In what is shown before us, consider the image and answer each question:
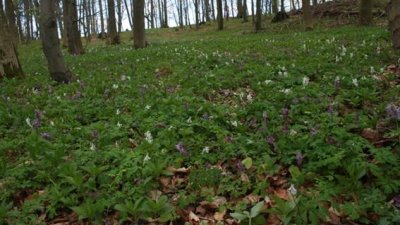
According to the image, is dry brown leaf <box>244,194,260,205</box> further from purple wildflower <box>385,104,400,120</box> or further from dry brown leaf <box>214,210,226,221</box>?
purple wildflower <box>385,104,400,120</box>

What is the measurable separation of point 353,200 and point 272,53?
8594mm

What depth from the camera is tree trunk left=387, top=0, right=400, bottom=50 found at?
30.7 ft

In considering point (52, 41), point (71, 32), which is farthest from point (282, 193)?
point (71, 32)

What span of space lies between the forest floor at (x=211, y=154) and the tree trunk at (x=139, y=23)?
13.8 metres

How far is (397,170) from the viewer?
4.10 meters

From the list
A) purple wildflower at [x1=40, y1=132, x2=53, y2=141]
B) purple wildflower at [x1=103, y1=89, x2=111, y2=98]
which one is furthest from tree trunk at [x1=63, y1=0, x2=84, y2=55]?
purple wildflower at [x1=40, y1=132, x2=53, y2=141]

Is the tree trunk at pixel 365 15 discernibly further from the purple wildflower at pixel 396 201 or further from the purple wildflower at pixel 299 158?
the purple wildflower at pixel 396 201

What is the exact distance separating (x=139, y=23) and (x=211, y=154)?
57.9 ft

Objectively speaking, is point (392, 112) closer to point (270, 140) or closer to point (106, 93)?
point (270, 140)

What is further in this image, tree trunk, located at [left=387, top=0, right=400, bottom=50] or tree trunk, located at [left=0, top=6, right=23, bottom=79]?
tree trunk, located at [left=0, top=6, right=23, bottom=79]

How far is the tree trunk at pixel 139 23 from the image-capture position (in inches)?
838

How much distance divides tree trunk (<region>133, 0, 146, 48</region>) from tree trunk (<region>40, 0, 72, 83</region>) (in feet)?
36.5

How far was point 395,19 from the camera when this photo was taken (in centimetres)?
946

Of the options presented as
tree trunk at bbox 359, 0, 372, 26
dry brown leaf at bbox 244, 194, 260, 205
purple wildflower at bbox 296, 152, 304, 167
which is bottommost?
dry brown leaf at bbox 244, 194, 260, 205
